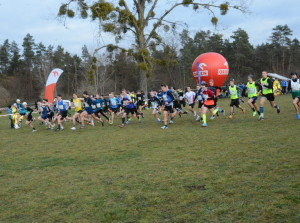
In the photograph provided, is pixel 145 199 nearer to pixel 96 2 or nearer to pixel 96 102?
pixel 96 102

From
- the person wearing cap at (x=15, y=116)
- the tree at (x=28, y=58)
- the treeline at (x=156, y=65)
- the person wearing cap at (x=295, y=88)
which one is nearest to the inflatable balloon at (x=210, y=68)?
Result: the person wearing cap at (x=15, y=116)

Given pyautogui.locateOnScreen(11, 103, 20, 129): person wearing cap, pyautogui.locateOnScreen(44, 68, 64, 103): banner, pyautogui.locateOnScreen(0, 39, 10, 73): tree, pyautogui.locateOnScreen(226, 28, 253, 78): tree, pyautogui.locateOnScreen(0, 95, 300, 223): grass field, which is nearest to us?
pyautogui.locateOnScreen(0, 95, 300, 223): grass field

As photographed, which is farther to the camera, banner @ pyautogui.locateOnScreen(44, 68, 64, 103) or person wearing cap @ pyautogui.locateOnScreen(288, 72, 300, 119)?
banner @ pyautogui.locateOnScreen(44, 68, 64, 103)

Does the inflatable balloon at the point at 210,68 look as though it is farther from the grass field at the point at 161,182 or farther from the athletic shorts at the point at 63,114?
the grass field at the point at 161,182

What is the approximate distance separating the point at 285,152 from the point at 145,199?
146 inches

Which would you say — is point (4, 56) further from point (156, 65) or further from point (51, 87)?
point (51, 87)

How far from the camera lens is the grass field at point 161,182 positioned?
4219 millimetres

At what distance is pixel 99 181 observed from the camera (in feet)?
19.9

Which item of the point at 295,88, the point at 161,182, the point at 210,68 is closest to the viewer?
the point at 161,182

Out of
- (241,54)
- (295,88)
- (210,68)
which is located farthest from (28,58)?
(295,88)

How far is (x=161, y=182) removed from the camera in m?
5.64

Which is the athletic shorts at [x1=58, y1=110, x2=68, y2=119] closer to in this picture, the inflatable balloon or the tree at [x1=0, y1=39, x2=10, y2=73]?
the inflatable balloon

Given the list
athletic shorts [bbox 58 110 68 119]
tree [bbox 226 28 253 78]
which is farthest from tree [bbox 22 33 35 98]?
athletic shorts [bbox 58 110 68 119]

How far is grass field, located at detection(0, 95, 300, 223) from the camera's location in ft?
13.8
